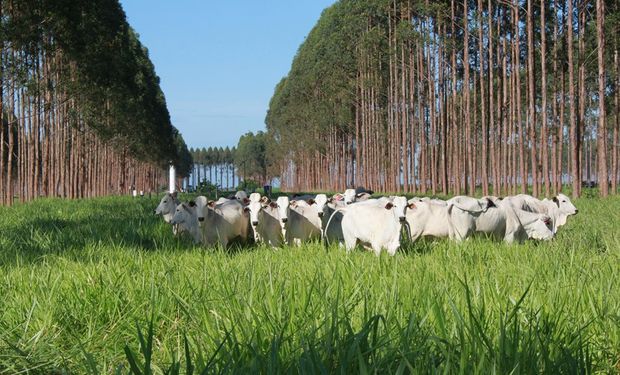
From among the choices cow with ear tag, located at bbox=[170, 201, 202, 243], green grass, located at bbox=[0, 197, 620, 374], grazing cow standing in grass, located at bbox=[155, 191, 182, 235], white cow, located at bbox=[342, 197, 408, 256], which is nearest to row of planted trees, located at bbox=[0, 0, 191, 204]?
grazing cow standing in grass, located at bbox=[155, 191, 182, 235]

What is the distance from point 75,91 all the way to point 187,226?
20.8m

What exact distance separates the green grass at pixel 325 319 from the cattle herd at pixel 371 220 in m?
2.03

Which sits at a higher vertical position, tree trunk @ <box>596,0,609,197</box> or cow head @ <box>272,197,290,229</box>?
tree trunk @ <box>596,0,609,197</box>

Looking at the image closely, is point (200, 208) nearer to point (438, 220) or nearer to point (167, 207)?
point (167, 207)

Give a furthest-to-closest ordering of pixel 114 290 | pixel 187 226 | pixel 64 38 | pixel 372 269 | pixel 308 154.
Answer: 1. pixel 308 154
2. pixel 64 38
3. pixel 187 226
4. pixel 372 269
5. pixel 114 290

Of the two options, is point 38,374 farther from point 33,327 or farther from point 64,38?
point 64,38

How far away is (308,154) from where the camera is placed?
223ft

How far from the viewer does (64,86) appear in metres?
28.2

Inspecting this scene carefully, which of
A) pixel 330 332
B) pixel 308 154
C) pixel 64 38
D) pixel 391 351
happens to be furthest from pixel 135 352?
pixel 308 154

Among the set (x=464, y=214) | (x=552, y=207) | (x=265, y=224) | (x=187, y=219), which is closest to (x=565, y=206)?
(x=552, y=207)

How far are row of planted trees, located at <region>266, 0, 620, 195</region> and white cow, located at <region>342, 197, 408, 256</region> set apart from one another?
14752mm

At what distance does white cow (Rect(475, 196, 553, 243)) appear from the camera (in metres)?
8.46

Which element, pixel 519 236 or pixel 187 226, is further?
pixel 187 226

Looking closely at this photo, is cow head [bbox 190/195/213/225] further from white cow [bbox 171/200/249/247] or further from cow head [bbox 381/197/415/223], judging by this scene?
cow head [bbox 381/197/415/223]
